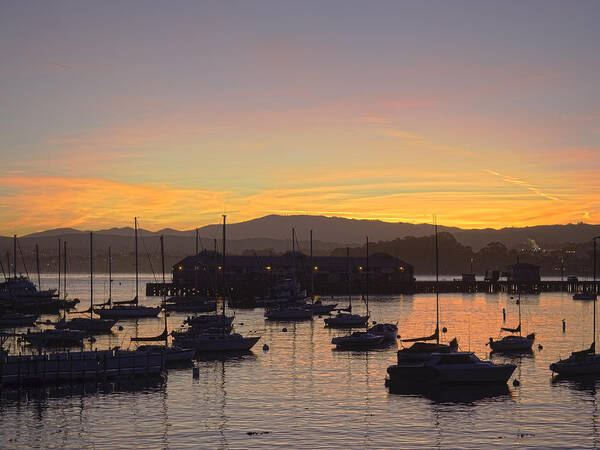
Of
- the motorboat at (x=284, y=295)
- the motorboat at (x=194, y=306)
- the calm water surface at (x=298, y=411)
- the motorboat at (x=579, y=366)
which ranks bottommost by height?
the calm water surface at (x=298, y=411)

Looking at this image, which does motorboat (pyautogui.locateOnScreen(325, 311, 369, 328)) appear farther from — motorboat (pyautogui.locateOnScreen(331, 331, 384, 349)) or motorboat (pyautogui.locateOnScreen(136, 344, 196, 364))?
motorboat (pyautogui.locateOnScreen(136, 344, 196, 364))

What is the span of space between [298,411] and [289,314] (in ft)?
213

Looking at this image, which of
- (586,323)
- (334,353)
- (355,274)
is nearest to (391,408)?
(334,353)

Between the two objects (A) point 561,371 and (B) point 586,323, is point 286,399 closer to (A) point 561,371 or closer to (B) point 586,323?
(A) point 561,371

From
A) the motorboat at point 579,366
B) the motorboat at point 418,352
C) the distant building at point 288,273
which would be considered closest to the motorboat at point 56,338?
the motorboat at point 418,352

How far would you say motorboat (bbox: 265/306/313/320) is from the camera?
110m

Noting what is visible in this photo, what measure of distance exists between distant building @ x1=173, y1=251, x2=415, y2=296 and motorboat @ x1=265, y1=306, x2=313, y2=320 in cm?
5151

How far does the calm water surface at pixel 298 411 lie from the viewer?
3956 centimetres

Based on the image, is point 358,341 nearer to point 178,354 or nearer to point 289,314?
point 178,354

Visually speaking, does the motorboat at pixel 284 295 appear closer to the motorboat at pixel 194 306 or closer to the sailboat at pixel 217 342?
the motorboat at pixel 194 306

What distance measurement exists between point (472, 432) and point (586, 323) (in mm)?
72423

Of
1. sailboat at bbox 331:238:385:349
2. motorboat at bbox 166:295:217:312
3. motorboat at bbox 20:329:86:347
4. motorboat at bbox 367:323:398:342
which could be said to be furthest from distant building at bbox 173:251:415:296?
sailboat at bbox 331:238:385:349

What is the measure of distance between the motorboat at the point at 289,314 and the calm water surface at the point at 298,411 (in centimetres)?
4007

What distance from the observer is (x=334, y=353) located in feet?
236
